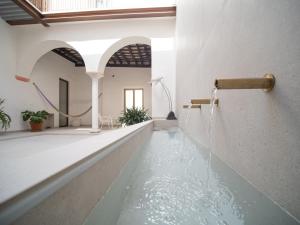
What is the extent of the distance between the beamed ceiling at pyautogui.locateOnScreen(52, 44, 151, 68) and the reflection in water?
7.78 metres

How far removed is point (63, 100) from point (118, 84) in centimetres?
300

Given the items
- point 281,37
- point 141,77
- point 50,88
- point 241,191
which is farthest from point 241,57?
point 141,77

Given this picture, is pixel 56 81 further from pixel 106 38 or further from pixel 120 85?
pixel 106 38

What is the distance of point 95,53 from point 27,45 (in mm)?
2242

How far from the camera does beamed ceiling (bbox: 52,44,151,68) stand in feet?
28.7

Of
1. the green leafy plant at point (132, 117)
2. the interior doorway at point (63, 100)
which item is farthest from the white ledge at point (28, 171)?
the interior doorway at point (63, 100)

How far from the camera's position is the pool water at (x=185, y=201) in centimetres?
68

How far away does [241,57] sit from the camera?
103 centimetres

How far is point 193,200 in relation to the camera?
0.84 metres

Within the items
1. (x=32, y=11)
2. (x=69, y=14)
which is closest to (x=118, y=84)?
(x=69, y=14)

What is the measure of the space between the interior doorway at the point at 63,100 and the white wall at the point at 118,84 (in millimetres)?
1883

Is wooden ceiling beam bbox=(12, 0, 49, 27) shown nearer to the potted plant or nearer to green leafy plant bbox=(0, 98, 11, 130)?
green leafy plant bbox=(0, 98, 11, 130)

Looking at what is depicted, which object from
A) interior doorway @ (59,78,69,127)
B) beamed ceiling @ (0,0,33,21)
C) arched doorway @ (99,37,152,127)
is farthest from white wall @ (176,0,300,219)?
arched doorway @ (99,37,152,127)

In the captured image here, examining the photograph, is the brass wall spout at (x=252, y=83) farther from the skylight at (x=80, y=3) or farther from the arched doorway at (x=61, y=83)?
the arched doorway at (x=61, y=83)
